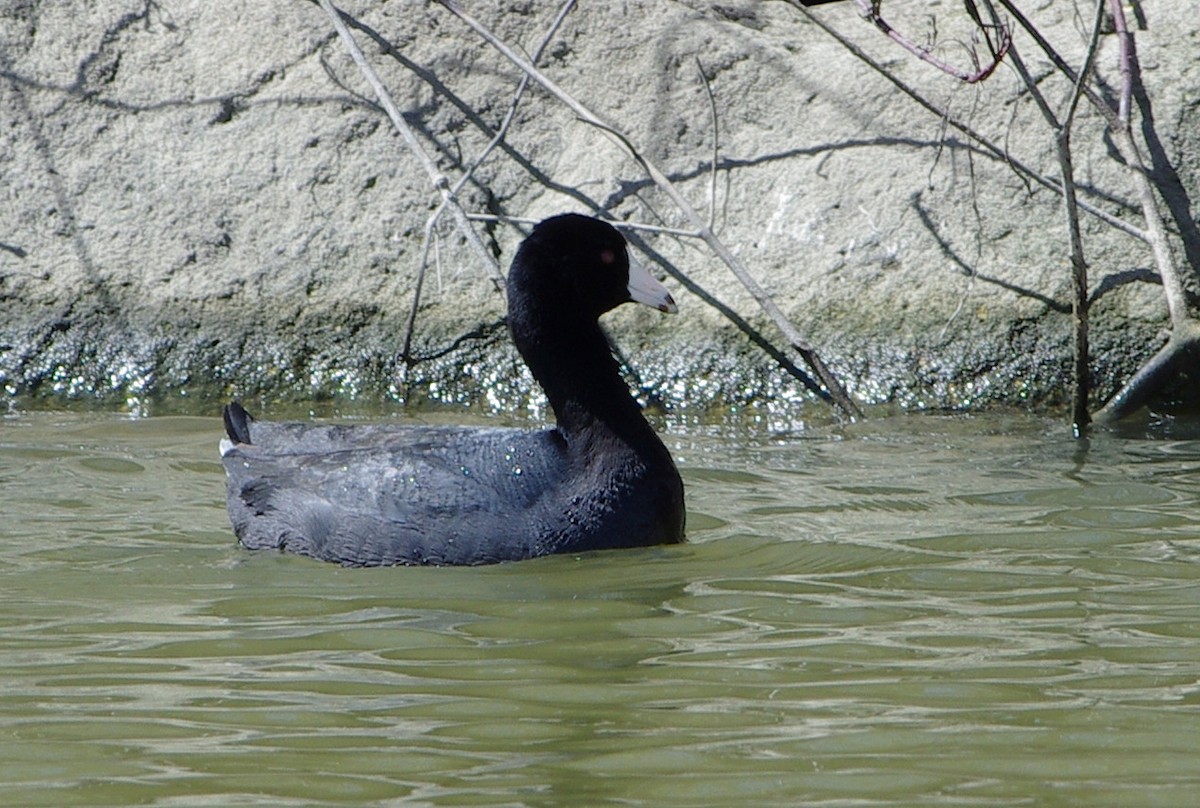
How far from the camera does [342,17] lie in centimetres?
761

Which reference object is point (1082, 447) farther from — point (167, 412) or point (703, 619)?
point (167, 412)

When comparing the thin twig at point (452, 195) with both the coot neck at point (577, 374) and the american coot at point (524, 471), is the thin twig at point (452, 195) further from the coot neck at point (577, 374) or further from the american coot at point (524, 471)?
the coot neck at point (577, 374)

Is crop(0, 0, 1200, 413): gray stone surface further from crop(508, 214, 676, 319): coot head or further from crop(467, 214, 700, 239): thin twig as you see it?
crop(508, 214, 676, 319): coot head

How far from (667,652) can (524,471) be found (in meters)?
1.35

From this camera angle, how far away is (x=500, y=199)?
24.1ft

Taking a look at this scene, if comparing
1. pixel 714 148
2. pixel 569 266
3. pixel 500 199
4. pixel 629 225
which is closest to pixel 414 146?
pixel 500 199

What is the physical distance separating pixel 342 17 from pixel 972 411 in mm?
3351

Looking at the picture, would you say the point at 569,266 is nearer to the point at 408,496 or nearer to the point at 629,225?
the point at 408,496

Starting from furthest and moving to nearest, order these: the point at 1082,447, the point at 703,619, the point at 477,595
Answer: the point at 1082,447
the point at 477,595
the point at 703,619

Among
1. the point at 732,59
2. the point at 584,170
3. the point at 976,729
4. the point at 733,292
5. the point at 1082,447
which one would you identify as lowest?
the point at 976,729

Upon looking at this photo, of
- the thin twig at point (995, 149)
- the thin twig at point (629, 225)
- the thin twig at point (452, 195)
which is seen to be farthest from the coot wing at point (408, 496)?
the thin twig at point (995, 149)

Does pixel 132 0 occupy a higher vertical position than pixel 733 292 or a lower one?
higher

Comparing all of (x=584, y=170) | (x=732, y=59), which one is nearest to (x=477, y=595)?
(x=584, y=170)

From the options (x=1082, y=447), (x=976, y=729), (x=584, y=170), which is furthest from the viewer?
(x=584, y=170)
